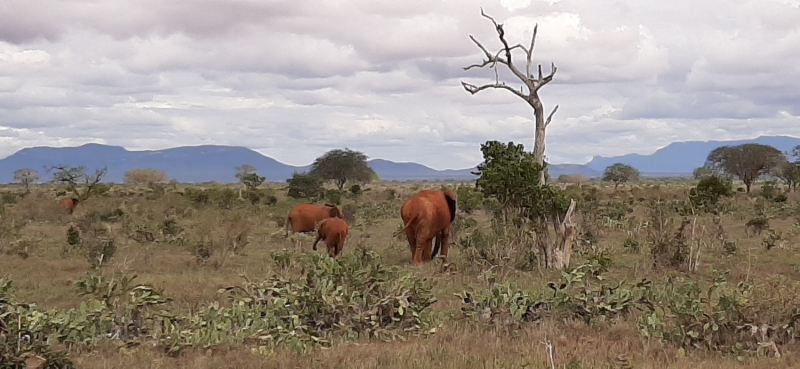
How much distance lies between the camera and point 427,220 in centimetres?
1558

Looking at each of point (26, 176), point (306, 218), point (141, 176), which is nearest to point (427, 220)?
point (306, 218)

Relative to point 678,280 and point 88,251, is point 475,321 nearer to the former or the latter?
point 678,280

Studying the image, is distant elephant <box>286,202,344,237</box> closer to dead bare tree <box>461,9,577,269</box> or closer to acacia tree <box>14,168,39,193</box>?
dead bare tree <box>461,9,577,269</box>

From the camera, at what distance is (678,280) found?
12008 millimetres

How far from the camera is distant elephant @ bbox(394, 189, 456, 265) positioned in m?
15.6

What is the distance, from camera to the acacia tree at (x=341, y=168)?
65.3 meters

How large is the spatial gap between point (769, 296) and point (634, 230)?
15.1 m

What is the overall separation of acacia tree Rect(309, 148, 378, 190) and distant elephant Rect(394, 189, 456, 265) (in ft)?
157

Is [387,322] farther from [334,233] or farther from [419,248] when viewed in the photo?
[334,233]

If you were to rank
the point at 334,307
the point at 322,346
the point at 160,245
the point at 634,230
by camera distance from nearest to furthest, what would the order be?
the point at 322,346 < the point at 334,307 < the point at 160,245 < the point at 634,230

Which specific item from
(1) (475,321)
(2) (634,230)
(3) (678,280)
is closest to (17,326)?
(1) (475,321)

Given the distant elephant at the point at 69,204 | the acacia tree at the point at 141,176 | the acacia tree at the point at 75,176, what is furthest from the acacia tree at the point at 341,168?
the acacia tree at the point at 141,176

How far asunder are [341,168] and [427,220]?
167 ft

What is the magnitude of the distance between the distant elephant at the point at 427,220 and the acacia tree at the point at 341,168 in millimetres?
47950
